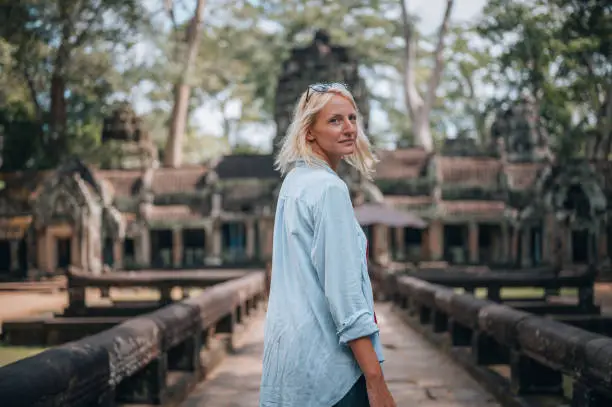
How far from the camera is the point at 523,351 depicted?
19.0ft

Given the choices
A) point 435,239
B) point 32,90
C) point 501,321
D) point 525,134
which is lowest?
point 435,239

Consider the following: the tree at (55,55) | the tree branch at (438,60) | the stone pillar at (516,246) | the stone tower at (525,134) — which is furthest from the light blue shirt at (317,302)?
the tree branch at (438,60)

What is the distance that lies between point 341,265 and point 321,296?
15 centimetres

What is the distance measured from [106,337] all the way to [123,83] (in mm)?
25600

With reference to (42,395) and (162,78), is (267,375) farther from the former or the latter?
(162,78)

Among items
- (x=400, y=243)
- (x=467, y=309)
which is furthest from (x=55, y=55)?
(x=467, y=309)

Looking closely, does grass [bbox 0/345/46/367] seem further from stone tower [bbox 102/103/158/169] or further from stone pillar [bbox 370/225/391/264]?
stone tower [bbox 102/103/158/169]

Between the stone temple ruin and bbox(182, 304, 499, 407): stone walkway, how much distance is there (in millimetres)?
16773

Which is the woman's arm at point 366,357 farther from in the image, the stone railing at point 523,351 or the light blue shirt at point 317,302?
the stone railing at point 523,351

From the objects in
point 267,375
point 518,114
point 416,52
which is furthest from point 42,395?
point 416,52

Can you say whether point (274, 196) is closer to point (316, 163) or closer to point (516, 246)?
point (516, 246)

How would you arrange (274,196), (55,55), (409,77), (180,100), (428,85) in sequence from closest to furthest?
(55,55) → (274,196) → (180,100) → (428,85) → (409,77)

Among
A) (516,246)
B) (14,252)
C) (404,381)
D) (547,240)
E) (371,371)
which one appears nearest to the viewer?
(371,371)

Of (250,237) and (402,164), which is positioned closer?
(250,237)
